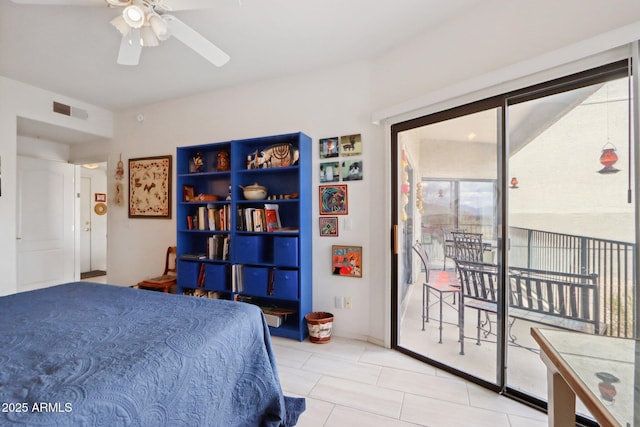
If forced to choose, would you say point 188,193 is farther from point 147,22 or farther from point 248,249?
point 147,22

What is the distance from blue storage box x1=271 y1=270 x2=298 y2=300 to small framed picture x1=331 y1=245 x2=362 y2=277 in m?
0.40

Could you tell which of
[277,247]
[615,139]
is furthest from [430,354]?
[615,139]

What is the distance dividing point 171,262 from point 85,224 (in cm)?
384

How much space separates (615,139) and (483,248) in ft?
3.07

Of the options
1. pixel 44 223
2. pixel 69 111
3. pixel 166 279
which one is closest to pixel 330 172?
pixel 166 279

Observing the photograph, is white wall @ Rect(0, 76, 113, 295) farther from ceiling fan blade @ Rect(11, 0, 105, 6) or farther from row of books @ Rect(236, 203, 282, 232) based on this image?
row of books @ Rect(236, 203, 282, 232)

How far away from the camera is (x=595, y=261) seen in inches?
63.9

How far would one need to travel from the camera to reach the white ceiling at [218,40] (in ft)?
6.55

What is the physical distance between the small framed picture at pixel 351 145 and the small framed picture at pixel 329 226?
2.11ft

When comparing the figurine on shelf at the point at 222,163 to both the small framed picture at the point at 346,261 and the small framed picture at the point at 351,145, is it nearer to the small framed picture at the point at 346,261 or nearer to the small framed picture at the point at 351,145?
the small framed picture at the point at 351,145

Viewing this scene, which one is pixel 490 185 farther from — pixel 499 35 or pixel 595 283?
pixel 499 35

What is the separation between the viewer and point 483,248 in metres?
2.05

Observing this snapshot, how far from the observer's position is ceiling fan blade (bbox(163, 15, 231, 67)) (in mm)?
1703

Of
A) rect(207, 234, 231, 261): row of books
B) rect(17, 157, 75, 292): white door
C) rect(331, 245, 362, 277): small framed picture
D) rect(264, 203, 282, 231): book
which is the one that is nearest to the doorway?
rect(17, 157, 75, 292): white door
